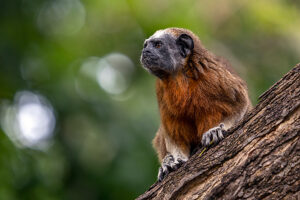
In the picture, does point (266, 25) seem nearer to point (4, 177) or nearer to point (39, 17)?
point (39, 17)

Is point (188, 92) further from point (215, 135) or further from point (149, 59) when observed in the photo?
point (215, 135)

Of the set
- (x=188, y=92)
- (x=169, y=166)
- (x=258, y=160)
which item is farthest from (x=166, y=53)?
(x=258, y=160)

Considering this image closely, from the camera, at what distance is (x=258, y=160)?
441 cm

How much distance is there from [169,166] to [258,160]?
2.28 m

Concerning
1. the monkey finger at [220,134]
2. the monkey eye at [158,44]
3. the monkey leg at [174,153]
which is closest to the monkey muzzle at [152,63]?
the monkey eye at [158,44]

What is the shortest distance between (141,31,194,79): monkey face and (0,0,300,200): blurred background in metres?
4.39

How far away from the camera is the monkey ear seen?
7.09m

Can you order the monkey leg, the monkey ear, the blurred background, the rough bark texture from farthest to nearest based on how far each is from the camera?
1. the blurred background
2. the monkey ear
3. the monkey leg
4. the rough bark texture

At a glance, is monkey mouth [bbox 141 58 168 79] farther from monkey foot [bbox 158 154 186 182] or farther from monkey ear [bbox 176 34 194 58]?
monkey foot [bbox 158 154 186 182]

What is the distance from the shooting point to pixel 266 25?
42.4 ft

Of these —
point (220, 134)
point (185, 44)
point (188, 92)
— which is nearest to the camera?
point (220, 134)

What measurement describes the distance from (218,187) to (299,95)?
1.10 metres

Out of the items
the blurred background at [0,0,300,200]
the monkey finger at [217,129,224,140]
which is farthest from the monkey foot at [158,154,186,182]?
the blurred background at [0,0,300,200]

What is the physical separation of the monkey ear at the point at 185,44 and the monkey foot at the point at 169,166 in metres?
1.48
